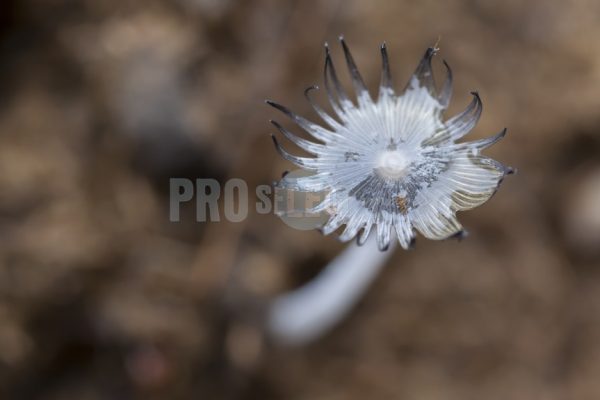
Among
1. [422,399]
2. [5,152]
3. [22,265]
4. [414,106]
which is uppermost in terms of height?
[5,152]

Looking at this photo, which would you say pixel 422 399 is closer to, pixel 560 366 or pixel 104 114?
pixel 560 366

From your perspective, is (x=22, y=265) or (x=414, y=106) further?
(x=22, y=265)

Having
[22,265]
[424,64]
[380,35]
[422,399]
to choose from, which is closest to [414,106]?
[424,64]

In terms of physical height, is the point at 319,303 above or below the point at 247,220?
below
